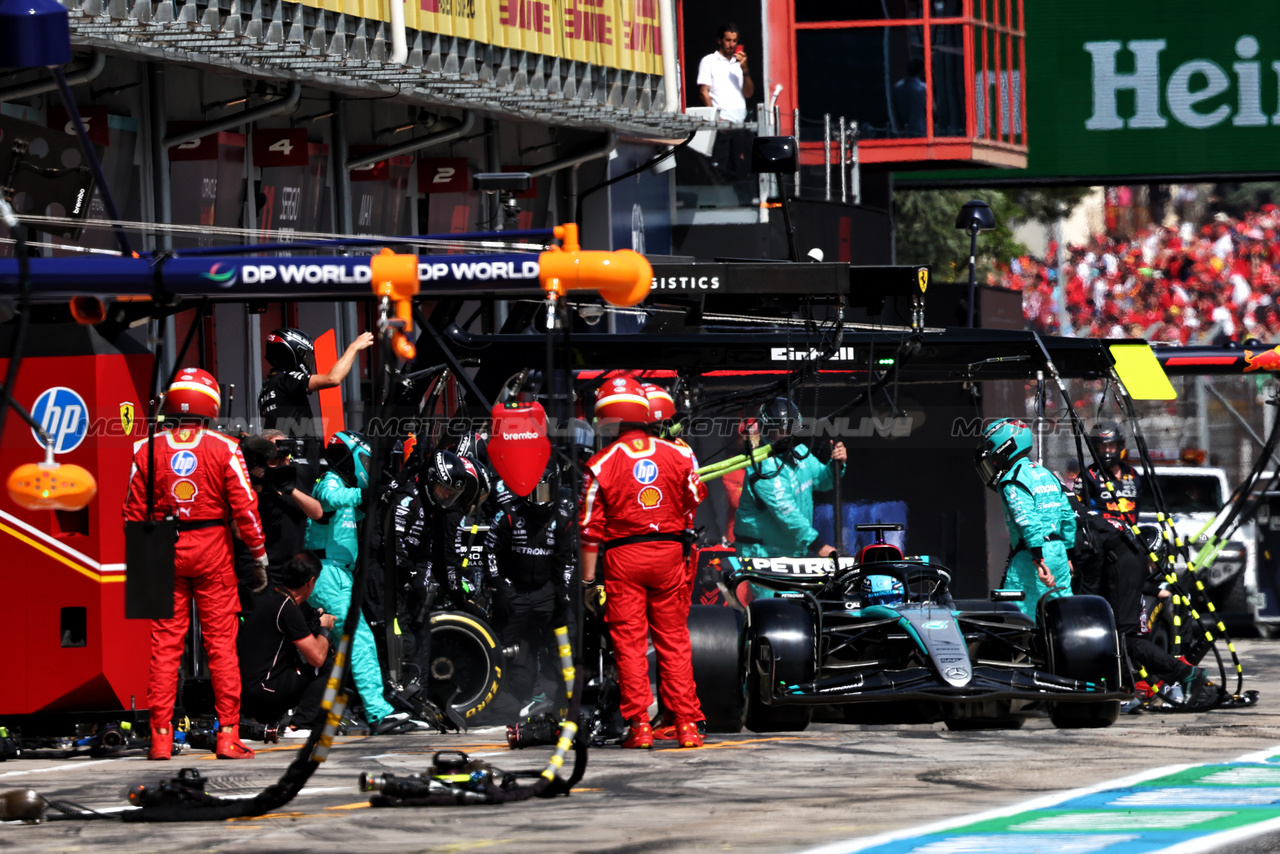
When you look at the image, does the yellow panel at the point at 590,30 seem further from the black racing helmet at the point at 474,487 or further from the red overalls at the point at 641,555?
the red overalls at the point at 641,555

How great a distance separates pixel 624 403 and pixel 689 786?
276 centimetres

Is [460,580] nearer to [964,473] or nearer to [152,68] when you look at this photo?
[152,68]

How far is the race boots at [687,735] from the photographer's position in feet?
39.5

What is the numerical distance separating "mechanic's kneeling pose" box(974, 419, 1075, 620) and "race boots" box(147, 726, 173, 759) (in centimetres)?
576

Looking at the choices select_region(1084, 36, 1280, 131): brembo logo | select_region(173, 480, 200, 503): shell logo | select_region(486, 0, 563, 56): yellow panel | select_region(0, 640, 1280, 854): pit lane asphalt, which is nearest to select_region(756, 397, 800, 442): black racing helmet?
select_region(0, 640, 1280, 854): pit lane asphalt

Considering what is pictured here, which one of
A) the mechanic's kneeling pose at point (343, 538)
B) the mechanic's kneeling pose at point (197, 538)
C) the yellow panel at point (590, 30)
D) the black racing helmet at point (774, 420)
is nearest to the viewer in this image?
the mechanic's kneeling pose at point (197, 538)

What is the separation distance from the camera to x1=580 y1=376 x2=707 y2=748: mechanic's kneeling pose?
40.0 ft

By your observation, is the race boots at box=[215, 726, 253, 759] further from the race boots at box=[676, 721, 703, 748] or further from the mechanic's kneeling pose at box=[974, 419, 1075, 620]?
the mechanic's kneeling pose at box=[974, 419, 1075, 620]

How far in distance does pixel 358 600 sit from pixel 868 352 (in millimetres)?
7192

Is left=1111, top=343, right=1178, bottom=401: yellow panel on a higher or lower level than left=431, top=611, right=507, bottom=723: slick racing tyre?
higher

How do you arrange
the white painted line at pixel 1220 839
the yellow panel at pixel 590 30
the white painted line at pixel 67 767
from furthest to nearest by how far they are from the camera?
the yellow panel at pixel 590 30 < the white painted line at pixel 67 767 < the white painted line at pixel 1220 839

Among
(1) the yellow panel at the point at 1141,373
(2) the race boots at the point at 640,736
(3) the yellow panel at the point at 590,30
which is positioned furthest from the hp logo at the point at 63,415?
(3) the yellow panel at the point at 590,30

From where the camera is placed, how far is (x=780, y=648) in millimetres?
12461

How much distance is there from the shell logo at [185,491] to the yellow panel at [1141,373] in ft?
20.4
